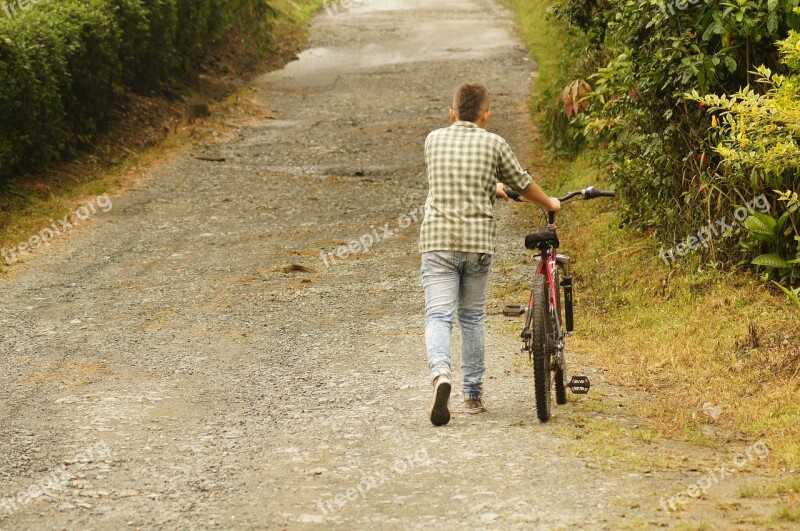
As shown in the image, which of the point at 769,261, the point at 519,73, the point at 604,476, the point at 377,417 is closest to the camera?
the point at 604,476

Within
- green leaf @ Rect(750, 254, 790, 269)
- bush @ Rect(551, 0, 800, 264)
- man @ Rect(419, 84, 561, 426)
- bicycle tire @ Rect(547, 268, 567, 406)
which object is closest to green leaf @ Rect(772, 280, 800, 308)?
green leaf @ Rect(750, 254, 790, 269)

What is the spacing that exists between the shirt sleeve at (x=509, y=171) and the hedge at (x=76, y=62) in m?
8.49

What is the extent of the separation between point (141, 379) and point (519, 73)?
15958mm

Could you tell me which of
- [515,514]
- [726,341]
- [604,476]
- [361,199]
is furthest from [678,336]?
[361,199]

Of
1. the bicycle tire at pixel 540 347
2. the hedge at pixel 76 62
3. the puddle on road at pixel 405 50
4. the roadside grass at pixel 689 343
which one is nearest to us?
the bicycle tire at pixel 540 347

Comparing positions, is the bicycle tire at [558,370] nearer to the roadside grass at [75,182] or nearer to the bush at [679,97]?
the bush at [679,97]

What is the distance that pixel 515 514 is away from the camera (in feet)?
16.7

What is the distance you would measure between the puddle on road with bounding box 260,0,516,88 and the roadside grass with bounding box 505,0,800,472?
12627 millimetres

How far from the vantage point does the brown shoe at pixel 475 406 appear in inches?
269

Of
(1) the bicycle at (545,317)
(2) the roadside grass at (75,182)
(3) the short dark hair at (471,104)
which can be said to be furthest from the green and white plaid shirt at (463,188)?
(2) the roadside grass at (75,182)

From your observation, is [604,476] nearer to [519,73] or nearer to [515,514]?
[515,514]

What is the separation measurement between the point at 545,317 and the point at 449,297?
578 mm

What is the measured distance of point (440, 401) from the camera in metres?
6.31

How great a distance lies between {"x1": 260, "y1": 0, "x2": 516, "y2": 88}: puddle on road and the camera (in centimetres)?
2323
